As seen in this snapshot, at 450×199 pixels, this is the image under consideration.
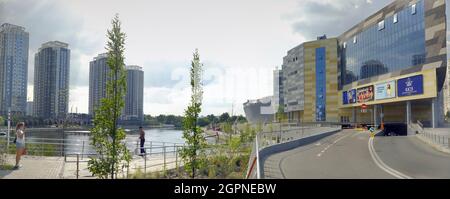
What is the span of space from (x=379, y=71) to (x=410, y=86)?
9755mm

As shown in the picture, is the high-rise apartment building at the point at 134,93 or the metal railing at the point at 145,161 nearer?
the high-rise apartment building at the point at 134,93

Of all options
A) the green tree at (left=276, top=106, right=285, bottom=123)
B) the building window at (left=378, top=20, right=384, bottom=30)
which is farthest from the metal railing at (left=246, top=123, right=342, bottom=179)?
the green tree at (left=276, top=106, right=285, bottom=123)

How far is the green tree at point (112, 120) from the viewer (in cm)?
862

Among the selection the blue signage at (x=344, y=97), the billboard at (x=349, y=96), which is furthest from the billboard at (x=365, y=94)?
the blue signage at (x=344, y=97)

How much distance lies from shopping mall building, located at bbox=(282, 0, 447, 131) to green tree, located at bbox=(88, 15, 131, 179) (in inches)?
1671

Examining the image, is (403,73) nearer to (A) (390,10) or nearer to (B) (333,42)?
(A) (390,10)

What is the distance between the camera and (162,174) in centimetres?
1192

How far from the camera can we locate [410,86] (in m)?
43.2

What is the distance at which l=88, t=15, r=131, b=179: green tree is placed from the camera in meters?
8.62

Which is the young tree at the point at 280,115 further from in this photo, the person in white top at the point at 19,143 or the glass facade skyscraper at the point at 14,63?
the person in white top at the point at 19,143

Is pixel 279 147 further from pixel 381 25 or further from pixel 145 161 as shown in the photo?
pixel 381 25

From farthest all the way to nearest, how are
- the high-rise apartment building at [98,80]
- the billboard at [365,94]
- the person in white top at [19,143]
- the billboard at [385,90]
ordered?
the billboard at [365,94]
the billboard at [385,90]
the person in white top at [19,143]
the high-rise apartment building at [98,80]

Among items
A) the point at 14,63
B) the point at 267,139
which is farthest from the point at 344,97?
the point at 14,63
